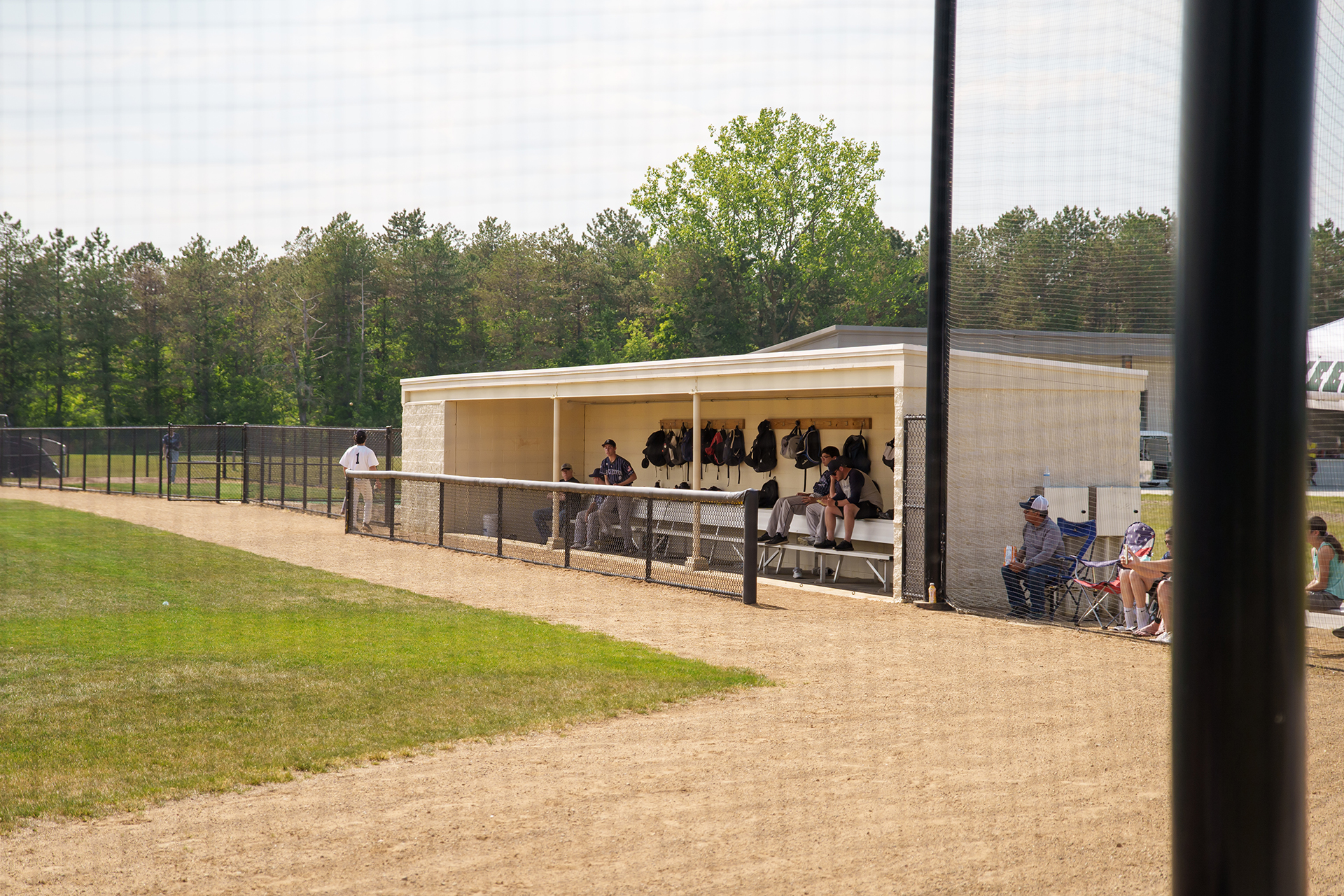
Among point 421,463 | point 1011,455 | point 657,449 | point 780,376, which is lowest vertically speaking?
point 421,463

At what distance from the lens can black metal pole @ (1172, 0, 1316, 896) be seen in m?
0.95

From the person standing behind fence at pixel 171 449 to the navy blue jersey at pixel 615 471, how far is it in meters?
10.9

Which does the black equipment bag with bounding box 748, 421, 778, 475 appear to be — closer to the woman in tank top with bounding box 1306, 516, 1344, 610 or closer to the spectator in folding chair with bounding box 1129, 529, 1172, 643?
the spectator in folding chair with bounding box 1129, 529, 1172, 643

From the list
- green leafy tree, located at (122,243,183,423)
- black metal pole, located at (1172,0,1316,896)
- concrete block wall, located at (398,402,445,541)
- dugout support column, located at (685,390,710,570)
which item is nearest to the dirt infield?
black metal pole, located at (1172,0,1316,896)

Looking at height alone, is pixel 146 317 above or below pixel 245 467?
above

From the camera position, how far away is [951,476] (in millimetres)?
9352

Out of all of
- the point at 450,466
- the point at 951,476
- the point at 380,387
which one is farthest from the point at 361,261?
the point at 951,476

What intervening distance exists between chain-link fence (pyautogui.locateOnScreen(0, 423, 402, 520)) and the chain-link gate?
834 centimetres

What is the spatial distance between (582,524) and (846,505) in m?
2.95

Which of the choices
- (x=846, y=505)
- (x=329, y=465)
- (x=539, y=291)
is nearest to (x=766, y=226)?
(x=539, y=291)

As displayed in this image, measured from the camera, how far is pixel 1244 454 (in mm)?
942

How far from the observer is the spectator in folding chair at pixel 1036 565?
8.98 meters

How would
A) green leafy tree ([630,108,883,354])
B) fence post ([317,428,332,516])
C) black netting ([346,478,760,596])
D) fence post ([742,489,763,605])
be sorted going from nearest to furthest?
fence post ([742,489,763,605])
black netting ([346,478,760,596])
fence post ([317,428,332,516])
green leafy tree ([630,108,883,354])

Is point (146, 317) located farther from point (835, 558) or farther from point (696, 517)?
point (835, 558)
